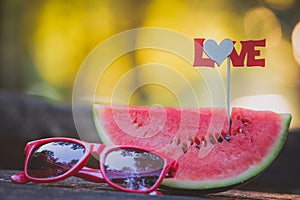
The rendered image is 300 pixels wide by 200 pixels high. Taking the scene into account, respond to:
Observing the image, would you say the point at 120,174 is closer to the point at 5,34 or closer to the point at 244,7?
the point at 244,7

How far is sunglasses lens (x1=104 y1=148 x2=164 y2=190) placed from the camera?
0.95 m

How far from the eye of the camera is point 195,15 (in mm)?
3604

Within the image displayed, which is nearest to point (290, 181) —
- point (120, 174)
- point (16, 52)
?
point (120, 174)

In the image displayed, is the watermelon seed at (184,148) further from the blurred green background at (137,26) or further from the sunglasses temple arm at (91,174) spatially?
the blurred green background at (137,26)

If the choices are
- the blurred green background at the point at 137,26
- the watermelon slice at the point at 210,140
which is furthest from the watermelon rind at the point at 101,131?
the blurred green background at the point at 137,26

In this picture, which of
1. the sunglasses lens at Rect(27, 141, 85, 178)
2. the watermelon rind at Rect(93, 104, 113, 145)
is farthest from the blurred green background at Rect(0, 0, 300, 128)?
the sunglasses lens at Rect(27, 141, 85, 178)

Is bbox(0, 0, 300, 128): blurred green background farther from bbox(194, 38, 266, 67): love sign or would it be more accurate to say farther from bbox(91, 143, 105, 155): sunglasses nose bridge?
bbox(91, 143, 105, 155): sunglasses nose bridge

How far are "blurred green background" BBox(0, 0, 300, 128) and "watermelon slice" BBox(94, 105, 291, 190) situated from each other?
194 cm

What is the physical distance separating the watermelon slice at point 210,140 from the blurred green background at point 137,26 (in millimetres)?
1937

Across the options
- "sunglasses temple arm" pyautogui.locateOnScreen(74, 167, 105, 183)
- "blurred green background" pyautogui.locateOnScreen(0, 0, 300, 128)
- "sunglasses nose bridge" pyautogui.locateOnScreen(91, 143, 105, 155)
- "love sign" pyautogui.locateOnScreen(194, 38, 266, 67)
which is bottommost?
"sunglasses temple arm" pyautogui.locateOnScreen(74, 167, 105, 183)

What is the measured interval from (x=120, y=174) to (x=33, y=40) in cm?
312

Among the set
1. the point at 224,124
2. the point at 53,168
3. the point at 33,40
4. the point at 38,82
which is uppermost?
the point at 33,40

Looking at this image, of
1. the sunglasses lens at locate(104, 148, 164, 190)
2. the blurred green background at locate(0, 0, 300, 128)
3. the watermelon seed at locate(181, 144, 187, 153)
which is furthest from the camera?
the blurred green background at locate(0, 0, 300, 128)

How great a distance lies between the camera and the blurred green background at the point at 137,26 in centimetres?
330
